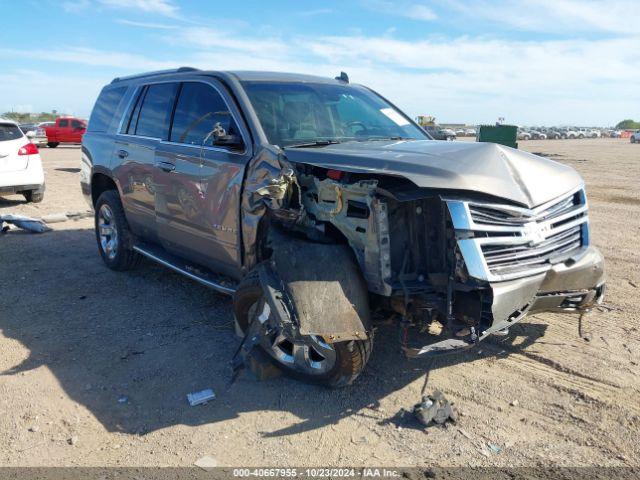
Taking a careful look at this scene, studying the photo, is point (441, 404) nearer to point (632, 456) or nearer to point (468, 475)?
point (468, 475)

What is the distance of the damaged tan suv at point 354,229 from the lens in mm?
3309

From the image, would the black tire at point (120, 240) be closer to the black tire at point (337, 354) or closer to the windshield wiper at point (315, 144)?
the black tire at point (337, 354)

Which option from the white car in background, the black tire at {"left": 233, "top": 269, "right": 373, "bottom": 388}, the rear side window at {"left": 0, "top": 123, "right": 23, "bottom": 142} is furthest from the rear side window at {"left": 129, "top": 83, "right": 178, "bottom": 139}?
the rear side window at {"left": 0, "top": 123, "right": 23, "bottom": 142}

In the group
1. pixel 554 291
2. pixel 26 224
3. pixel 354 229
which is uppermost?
pixel 354 229

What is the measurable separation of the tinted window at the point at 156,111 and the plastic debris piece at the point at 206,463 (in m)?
3.19

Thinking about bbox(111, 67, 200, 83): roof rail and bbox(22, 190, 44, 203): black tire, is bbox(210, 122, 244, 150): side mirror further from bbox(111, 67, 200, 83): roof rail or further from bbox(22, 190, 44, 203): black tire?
bbox(22, 190, 44, 203): black tire

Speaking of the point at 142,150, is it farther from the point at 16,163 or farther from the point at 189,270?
the point at 16,163

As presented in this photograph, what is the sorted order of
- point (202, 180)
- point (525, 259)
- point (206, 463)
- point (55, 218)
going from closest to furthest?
point (206, 463) < point (525, 259) < point (202, 180) < point (55, 218)

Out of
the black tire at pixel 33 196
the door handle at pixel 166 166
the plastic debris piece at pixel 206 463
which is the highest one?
the door handle at pixel 166 166

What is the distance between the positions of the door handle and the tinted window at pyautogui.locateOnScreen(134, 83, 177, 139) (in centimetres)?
29

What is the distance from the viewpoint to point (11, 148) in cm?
1026

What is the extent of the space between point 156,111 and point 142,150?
415mm

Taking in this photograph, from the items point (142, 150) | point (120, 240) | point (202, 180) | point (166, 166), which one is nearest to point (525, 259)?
point (202, 180)

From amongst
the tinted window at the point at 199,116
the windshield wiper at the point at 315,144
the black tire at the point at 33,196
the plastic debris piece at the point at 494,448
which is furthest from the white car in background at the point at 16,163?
the plastic debris piece at the point at 494,448
